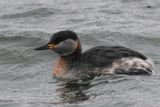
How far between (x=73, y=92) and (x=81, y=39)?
457cm

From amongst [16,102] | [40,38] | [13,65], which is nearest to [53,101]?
[16,102]

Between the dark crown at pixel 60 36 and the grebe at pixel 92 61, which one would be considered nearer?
the grebe at pixel 92 61

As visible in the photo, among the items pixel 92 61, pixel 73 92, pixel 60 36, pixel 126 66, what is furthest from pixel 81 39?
pixel 73 92

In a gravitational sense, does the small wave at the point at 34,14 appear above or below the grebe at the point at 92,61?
below

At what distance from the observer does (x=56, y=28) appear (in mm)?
17594

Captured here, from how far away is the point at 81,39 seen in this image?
16.5 meters

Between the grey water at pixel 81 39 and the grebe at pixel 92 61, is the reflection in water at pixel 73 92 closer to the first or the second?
the grey water at pixel 81 39

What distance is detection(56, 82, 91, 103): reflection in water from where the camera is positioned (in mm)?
11425

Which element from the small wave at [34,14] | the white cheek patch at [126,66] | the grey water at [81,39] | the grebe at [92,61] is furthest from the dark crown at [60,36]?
the small wave at [34,14]

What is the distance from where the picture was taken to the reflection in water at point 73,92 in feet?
37.5

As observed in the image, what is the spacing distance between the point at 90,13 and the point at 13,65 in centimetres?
521

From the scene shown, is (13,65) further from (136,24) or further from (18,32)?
(136,24)

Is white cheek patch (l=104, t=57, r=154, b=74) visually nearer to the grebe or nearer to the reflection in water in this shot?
the grebe

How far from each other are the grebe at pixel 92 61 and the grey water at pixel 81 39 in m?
0.23
